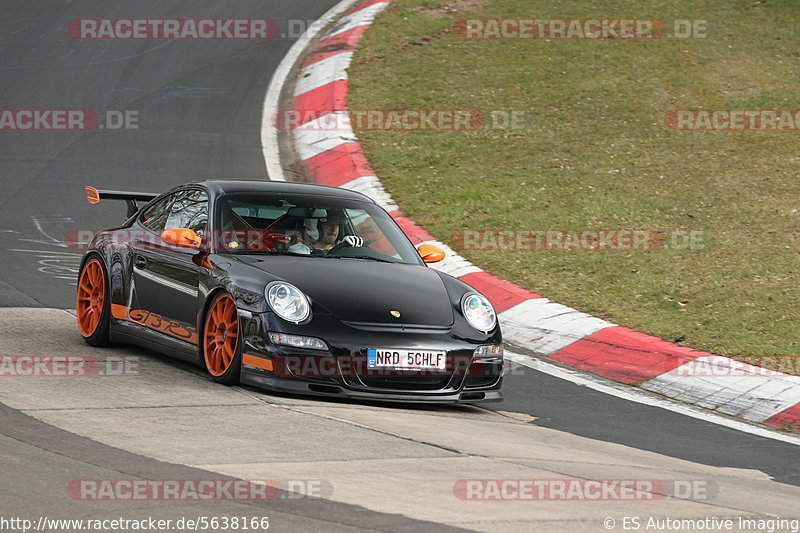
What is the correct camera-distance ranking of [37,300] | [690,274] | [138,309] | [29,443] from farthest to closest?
[690,274] < [37,300] < [138,309] < [29,443]

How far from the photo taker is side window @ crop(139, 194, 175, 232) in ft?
27.6

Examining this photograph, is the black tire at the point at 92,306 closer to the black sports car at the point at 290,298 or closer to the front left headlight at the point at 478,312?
the black sports car at the point at 290,298

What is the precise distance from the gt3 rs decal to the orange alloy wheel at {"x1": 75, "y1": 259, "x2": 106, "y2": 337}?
220 millimetres

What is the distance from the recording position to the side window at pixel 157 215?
840cm

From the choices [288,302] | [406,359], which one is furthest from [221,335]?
[406,359]

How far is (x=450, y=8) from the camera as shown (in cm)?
2005

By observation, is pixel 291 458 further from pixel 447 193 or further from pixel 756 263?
pixel 447 193

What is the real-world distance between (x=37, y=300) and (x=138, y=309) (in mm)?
1918

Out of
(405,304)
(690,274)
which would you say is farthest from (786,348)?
(405,304)

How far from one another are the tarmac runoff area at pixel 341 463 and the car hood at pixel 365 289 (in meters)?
0.57

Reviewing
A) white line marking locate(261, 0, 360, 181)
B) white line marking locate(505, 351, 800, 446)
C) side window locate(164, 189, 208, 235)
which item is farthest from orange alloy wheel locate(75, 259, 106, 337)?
white line marking locate(261, 0, 360, 181)

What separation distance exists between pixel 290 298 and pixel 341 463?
5.64 feet

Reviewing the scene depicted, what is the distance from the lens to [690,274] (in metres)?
10.6

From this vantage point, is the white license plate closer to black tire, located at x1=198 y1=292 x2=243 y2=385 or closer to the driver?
black tire, located at x1=198 y1=292 x2=243 y2=385
